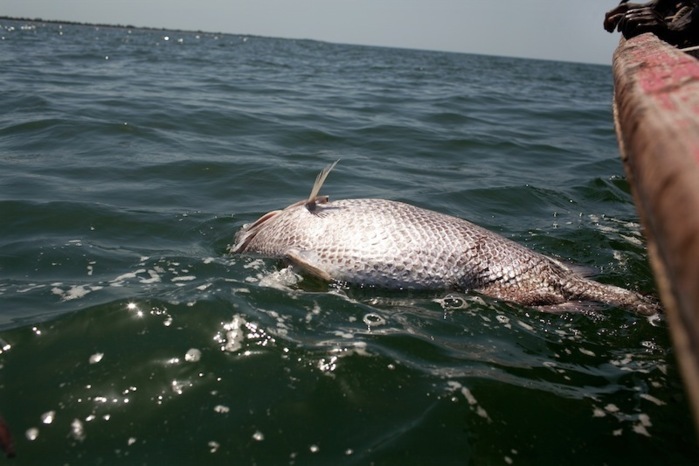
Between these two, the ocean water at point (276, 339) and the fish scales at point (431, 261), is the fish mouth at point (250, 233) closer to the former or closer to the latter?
the ocean water at point (276, 339)

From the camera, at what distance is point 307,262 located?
4.51 meters

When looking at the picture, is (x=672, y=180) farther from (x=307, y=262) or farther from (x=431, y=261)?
(x=307, y=262)

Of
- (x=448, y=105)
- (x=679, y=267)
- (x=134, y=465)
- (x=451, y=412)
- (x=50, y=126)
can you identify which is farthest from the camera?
(x=448, y=105)

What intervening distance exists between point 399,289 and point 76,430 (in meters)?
2.33

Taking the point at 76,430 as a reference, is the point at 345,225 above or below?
above

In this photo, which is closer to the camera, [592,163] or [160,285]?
[160,285]

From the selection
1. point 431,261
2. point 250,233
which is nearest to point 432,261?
point 431,261

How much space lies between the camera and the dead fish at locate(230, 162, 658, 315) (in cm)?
443

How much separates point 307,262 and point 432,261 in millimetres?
899

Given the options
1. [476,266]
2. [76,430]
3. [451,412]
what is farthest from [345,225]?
[76,430]

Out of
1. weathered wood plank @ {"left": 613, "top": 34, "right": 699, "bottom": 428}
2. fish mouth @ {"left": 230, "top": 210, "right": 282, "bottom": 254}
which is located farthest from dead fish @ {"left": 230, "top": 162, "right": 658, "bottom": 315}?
weathered wood plank @ {"left": 613, "top": 34, "right": 699, "bottom": 428}

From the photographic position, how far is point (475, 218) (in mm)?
7000

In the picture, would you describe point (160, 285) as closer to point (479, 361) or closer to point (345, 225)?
point (345, 225)

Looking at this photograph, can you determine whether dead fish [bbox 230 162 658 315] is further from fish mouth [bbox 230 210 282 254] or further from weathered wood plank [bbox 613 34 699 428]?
weathered wood plank [bbox 613 34 699 428]
